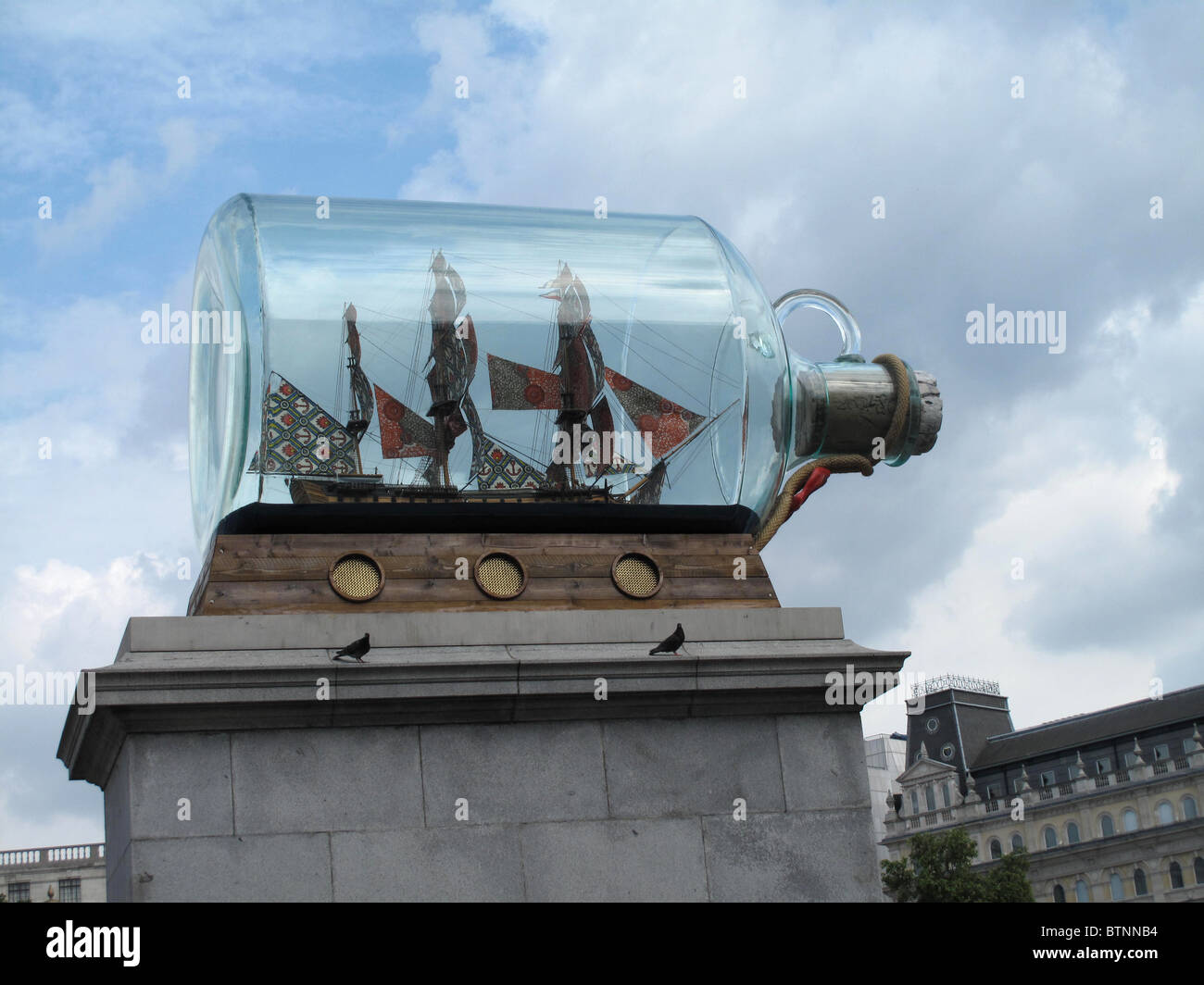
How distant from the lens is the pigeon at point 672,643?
967 centimetres

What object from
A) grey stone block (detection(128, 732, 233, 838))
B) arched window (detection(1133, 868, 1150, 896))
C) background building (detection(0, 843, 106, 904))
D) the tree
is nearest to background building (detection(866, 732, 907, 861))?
arched window (detection(1133, 868, 1150, 896))

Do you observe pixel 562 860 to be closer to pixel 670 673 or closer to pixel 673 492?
pixel 670 673

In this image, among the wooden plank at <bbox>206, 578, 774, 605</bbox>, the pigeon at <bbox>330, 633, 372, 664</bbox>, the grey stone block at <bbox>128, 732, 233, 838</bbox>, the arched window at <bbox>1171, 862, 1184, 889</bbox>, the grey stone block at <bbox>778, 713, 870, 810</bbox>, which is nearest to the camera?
the grey stone block at <bbox>128, 732, 233, 838</bbox>

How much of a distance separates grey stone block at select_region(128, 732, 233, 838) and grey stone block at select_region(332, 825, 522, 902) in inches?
29.8

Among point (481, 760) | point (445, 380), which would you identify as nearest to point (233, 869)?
point (481, 760)

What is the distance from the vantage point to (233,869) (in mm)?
9055

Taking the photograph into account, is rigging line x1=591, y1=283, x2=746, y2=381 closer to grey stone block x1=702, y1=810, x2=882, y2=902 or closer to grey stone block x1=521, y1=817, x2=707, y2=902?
grey stone block x1=702, y1=810, x2=882, y2=902

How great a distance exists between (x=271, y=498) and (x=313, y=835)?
93.2 inches

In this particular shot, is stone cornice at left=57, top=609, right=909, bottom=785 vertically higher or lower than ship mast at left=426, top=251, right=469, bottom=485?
lower

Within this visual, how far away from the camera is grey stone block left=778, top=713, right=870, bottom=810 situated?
33.1ft

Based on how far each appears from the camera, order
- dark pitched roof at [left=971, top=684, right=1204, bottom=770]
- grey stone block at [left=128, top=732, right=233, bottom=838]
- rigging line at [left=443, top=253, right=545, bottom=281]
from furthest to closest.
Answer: dark pitched roof at [left=971, top=684, right=1204, bottom=770] < rigging line at [left=443, top=253, right=545, bottom=281] < grey stone block at [left=128, top=732, right=233, bottom=838]

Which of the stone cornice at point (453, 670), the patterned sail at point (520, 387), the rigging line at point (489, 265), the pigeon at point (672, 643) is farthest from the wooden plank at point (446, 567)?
the rigging line at point (489, 265)
